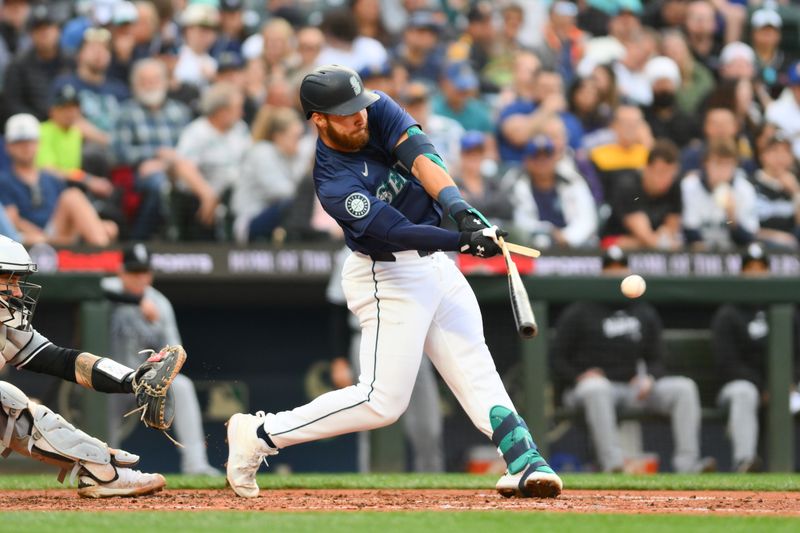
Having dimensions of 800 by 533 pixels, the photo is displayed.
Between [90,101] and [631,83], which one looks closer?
[90,101]

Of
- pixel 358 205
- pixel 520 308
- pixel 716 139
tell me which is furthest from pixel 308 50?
pixel 520 308

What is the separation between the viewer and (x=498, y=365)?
9359 millimetres

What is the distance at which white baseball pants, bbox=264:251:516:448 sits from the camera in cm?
568

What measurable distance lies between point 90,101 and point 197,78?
3.72 ft

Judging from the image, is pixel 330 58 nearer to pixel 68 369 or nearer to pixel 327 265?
pixel 327 265

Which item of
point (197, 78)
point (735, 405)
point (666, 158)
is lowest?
point (735, 405)

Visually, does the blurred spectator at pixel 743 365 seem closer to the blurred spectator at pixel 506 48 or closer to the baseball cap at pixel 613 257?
the baseball cap at pixel 613 257

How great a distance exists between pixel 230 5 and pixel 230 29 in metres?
0.23

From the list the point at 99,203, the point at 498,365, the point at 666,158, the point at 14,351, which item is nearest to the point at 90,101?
the point at 99,203

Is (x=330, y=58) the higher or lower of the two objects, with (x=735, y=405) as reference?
higher

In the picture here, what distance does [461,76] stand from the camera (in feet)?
37.7

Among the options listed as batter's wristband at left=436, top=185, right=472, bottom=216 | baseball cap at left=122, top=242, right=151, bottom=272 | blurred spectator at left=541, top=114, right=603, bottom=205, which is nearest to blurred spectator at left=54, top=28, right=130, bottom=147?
baseball cap at left=122, top=242, right=151, bottom=272

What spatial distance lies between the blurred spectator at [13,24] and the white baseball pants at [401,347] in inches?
235

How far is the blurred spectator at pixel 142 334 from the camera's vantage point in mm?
8789
